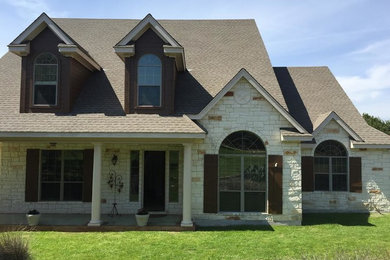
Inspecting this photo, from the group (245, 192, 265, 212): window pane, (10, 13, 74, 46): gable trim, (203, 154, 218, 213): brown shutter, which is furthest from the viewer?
(10, 13, 74, 46): gable trim

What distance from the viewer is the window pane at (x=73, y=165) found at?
527 inches

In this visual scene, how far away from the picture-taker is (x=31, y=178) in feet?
43.1

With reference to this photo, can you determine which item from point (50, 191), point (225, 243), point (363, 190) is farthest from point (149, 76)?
point (363, 190)

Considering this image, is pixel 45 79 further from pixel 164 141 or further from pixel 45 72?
pixel 164 141

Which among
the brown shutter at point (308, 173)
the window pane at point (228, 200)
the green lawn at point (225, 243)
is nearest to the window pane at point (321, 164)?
the brown shutter at point (308, 173)

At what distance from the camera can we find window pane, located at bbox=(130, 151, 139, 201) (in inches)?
525

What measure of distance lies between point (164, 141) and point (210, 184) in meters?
2.26

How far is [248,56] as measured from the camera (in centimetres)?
1606

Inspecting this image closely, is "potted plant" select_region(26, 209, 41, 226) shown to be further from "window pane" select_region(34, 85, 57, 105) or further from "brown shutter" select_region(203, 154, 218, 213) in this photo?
"brown shutter" select_region(203, 154, 218, 213)

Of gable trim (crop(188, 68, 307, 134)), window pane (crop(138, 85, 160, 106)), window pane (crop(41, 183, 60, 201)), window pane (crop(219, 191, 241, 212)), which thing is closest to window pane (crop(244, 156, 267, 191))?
window pane (crop(219, 191, 241, 212))

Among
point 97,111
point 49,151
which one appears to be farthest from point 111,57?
point 49,151

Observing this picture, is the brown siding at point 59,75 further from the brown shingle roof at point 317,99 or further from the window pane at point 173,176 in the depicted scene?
the brown shingle roof at point 317,99

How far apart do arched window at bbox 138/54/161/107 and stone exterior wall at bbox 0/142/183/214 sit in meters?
1.96

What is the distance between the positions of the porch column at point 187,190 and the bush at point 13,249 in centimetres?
541
